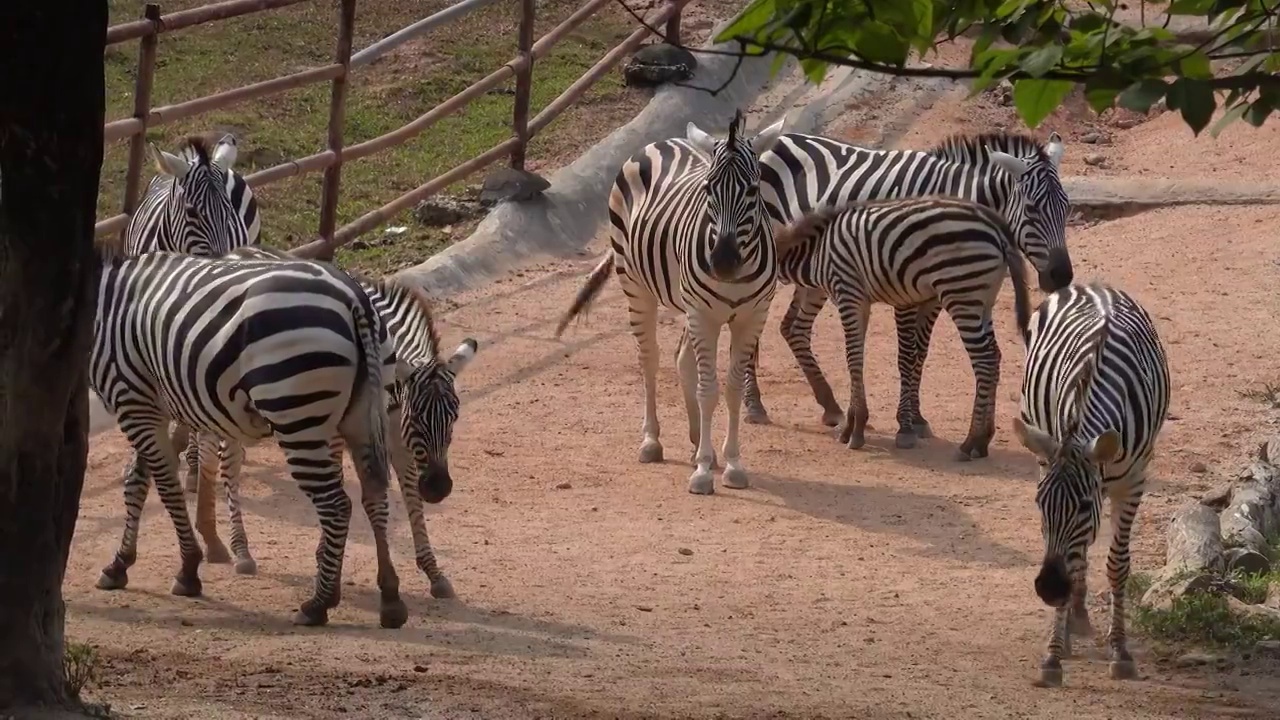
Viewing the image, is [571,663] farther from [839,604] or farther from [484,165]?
[484,165]

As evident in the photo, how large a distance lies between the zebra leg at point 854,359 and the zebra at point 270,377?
3.72m

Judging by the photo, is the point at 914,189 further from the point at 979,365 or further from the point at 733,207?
the point at 733,207

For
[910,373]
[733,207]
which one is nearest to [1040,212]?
[910,373]

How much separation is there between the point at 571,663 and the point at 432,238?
7.86 meters

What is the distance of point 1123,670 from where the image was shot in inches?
253

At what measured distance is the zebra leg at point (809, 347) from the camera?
34.3 feet

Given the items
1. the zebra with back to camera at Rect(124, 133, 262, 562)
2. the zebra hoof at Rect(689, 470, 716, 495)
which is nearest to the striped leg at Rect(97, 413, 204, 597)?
the zebra with back to camera at Rect(124, 133, 262, 562)

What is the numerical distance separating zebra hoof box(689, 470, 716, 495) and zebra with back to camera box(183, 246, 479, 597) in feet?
6.98

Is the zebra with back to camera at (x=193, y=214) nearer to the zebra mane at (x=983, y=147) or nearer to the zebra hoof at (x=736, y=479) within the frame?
the zebra hoof at (x=736, y=479)

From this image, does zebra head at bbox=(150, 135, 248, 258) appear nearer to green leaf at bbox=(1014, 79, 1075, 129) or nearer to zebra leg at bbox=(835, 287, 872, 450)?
zebra leg at bbox=(835, 287, 872, 450)

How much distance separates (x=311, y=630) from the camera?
650 centimetres

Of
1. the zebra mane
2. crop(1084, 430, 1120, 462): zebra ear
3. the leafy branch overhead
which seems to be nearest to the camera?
the leafy branch overhead

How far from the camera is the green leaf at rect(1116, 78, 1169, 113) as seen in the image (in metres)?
3.05

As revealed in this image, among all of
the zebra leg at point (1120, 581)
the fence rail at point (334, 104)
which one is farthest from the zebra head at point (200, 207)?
the zebra leg at point (1120, 581)
